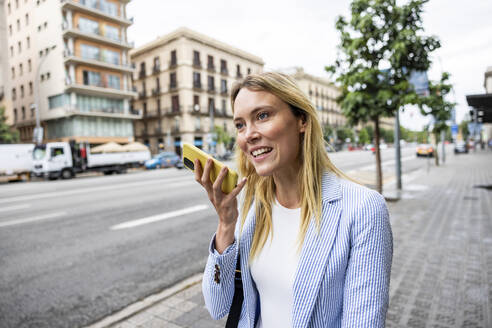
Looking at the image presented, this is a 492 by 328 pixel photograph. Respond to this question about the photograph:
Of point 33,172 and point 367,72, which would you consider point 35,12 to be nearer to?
point 367,72

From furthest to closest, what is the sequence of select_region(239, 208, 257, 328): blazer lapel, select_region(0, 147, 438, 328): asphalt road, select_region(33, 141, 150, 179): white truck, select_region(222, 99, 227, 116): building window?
1. select_region(222, 99, 227, 116): building window
2. select_region(33, 141, 150, 179): white truck
3. select_region(0, 147, 438, 328): asphalt road
4. select_region(239, 208, 257, 328): blazer lapel

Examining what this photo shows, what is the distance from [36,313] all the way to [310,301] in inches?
144

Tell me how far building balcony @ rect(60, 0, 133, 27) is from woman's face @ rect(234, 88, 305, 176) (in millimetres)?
2168

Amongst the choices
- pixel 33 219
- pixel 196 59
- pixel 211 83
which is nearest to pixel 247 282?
pixel 33 219

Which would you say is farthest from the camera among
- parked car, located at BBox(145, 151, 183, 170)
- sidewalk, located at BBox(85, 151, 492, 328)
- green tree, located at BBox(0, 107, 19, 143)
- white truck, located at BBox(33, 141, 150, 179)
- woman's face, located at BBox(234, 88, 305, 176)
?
green tree, located at BBox(0, 107, 19, 143)

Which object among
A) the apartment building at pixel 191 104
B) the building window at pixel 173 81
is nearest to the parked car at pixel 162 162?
the apartment building at pixel 191 104

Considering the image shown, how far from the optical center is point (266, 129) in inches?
55.6

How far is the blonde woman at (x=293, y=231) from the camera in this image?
1.28 m

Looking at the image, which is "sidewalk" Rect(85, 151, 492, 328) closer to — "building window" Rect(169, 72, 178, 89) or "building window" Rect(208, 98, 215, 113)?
"building window" Rect(169, 72, 178, 89)

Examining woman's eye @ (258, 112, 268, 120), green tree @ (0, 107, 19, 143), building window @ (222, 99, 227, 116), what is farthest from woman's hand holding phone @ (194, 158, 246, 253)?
building window @ (222, 99, 227, 116)

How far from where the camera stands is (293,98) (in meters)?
1.44

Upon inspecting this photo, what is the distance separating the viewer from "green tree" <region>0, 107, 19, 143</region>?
29416 millimetres

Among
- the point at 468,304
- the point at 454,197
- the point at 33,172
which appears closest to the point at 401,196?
the point at 454,197

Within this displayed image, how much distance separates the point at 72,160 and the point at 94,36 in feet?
66.4
